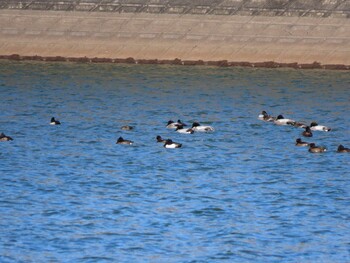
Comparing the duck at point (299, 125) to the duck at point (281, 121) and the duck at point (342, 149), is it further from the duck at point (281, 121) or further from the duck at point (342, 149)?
the duck at point (342, 149)

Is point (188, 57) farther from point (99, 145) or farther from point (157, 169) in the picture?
point (157, 169)

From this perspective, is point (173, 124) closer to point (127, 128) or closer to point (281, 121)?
point (127, 128)

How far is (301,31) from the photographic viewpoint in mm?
76000

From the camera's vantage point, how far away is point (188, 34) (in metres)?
77.5

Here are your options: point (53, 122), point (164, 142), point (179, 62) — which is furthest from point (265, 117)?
point (179, 62)

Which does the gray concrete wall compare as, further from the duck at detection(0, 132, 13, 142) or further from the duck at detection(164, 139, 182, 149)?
the duck at detection(0, 132, 13, 142)

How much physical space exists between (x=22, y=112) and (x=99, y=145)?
33.7 ft

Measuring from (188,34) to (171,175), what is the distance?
37.8m

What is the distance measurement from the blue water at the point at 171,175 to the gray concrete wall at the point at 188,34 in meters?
6.90

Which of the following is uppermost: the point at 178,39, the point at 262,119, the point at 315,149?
the point at 178,39

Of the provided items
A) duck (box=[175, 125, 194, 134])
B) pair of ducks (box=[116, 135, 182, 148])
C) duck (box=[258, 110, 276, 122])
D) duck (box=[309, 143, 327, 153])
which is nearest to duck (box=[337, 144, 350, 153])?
duck (box=[309, 143, 327, 153])

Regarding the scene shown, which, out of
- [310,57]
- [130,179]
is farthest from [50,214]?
[310,57]

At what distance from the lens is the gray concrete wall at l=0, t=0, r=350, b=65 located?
2960 inches

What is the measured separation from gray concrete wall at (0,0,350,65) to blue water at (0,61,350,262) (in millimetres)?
6905
